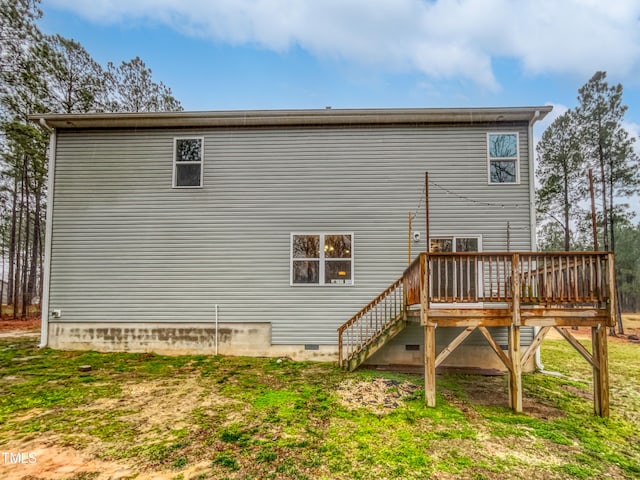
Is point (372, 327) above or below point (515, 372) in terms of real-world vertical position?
above

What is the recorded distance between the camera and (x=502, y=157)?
7613mm

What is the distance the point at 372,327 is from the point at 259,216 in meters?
4.04

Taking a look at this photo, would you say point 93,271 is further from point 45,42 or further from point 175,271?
point 45,42

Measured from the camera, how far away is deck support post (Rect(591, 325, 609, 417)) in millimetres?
4812

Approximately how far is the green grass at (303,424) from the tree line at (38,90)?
9.59 m

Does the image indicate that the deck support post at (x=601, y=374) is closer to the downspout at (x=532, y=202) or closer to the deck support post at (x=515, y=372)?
the deck support post at (x=515, y=372)

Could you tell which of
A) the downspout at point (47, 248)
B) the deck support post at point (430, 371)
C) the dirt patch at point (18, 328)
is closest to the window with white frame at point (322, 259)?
the deck support post at point (430, 371)

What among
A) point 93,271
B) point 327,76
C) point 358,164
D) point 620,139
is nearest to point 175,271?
point 93,271

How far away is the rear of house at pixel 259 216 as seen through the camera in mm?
7535

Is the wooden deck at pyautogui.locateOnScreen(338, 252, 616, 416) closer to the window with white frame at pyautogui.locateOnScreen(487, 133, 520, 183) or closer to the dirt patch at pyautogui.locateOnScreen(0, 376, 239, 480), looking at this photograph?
the window with white frame at pyautogui.locateOnScreen(487, 133, 520, 183)

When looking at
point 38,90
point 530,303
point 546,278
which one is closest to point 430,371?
point 530,303

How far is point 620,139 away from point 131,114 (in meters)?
19.9

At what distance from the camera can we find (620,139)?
13.9 meters

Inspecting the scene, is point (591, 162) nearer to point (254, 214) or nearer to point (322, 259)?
point (322, 259)
